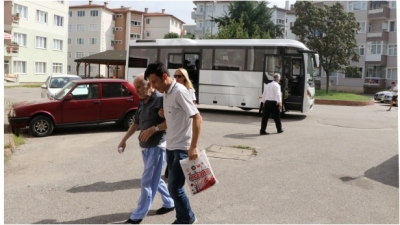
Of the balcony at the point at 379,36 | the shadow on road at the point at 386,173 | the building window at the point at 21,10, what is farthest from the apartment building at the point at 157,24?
the shadow on road at the point at 386,173

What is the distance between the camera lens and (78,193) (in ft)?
20.4

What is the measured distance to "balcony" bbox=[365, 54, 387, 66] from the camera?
49.2m

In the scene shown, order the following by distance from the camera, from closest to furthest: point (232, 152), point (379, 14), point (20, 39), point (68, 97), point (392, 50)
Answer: point (232, 152) → point (68, 97) → point (20, 39) → point (392, 50) → point (379, 14)

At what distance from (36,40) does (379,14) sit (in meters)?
40.4

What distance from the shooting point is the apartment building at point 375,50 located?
49.2 m

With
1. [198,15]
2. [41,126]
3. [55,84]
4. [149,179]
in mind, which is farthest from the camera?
[198,15]

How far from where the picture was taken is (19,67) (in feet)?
160

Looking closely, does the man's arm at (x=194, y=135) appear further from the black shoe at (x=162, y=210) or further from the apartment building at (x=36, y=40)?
the apartment building at (x=36, y=40)

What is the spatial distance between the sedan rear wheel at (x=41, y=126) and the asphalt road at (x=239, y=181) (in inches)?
9.4

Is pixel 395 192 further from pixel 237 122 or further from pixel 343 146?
pixel 237 122

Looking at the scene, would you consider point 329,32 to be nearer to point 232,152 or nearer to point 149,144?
point 232,152

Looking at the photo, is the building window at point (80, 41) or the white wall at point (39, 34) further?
the building window at point (80, 41)

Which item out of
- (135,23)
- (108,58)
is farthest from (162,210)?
(135,23)

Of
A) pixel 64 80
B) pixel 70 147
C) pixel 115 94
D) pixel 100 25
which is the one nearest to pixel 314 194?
pixel 70 147
